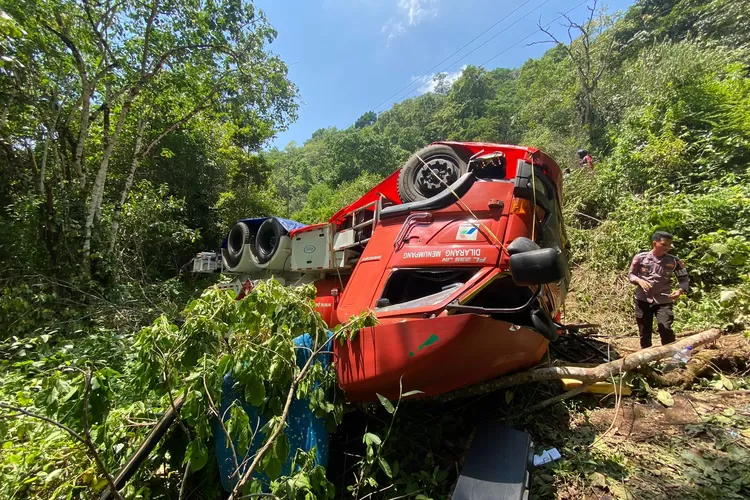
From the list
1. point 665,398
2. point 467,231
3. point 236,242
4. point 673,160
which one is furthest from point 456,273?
point 673,160

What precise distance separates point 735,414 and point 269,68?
27.5 feet

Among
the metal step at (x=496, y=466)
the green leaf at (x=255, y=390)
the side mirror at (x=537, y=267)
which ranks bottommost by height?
the metal step at (x=496, y=466)

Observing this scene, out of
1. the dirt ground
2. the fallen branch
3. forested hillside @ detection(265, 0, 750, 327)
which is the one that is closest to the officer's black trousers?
the fallen branch

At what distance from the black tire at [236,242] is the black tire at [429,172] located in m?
3.18

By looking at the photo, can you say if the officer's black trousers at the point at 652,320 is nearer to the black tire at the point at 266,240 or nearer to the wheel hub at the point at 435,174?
the wheel hub at the point at 435,174

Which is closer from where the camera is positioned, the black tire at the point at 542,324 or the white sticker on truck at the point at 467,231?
the black tire at the point at 542,324

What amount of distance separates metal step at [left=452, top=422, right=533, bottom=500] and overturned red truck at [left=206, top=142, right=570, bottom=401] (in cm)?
40

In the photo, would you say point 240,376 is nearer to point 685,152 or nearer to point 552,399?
point 552,399

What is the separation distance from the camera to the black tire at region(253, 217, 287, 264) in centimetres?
475

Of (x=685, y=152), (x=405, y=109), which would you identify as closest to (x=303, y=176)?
(x=405, y=109)

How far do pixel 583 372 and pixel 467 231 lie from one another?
1.55 metres

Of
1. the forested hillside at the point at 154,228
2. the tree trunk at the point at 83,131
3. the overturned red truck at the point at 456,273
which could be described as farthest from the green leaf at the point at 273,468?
the tree trunk at the point at 83,131

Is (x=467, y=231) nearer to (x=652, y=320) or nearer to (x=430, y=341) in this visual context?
(x=430, y=341)

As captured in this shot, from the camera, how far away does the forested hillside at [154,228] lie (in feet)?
6.18
